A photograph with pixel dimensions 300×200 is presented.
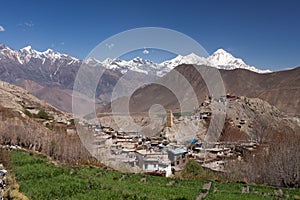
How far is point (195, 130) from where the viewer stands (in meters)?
67.4

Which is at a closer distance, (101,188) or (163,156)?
(101,188)

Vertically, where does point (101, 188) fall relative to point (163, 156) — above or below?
above

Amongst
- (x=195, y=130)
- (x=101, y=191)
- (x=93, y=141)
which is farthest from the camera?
(x=195, y=130)

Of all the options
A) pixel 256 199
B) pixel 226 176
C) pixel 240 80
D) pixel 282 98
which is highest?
pixel 240 80

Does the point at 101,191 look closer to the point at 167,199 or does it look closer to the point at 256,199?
the point at 167,199

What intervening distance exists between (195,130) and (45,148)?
37.9 metres

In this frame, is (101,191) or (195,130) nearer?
(101,191)

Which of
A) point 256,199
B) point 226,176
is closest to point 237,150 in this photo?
point 226,176

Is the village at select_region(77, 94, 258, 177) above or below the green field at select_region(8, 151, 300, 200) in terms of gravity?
below

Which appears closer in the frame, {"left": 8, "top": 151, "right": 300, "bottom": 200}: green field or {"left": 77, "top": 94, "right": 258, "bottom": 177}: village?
{"left": 8, "top": 151, "right": 300, "bottom": 200}: green field

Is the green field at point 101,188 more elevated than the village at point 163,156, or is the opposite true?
the green field at point 101,188

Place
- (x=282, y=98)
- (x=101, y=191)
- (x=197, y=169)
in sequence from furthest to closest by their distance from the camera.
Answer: (x=282, y=98), (x=197, y=169), (x=101, y=191)

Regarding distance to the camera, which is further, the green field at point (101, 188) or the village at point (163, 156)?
the village at point (163, 156)

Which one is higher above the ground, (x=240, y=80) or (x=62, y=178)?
(x=240, y=80)
